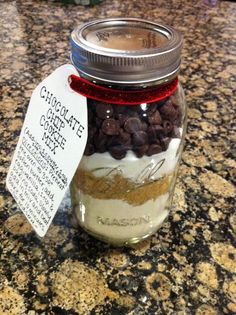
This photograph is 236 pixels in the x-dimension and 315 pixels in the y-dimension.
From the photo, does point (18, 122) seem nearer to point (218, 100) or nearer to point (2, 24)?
point (218, 100)

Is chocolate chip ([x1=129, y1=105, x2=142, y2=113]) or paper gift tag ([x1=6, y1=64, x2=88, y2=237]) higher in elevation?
chocolate chip ([x1=129, y1=105, x2=142, y2=113])

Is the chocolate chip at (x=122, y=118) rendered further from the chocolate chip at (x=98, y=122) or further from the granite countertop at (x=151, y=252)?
the granite countertop at (x=151, y=252)

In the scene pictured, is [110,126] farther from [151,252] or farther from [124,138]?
[151,252]

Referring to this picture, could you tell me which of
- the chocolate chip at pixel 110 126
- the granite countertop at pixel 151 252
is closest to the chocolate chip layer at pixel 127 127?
the chocolate chip at pixel 110 126

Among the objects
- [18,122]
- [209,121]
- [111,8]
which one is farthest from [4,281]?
[111,8]

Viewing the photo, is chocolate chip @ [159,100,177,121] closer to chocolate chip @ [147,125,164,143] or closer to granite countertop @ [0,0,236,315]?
chocolate chip @ [147,125,164,143]

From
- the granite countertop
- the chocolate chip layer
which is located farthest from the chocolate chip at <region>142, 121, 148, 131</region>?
the granite countertop

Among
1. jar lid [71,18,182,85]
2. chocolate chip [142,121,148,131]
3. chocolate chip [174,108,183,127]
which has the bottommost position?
chocolate chip [174,108,183,127]
